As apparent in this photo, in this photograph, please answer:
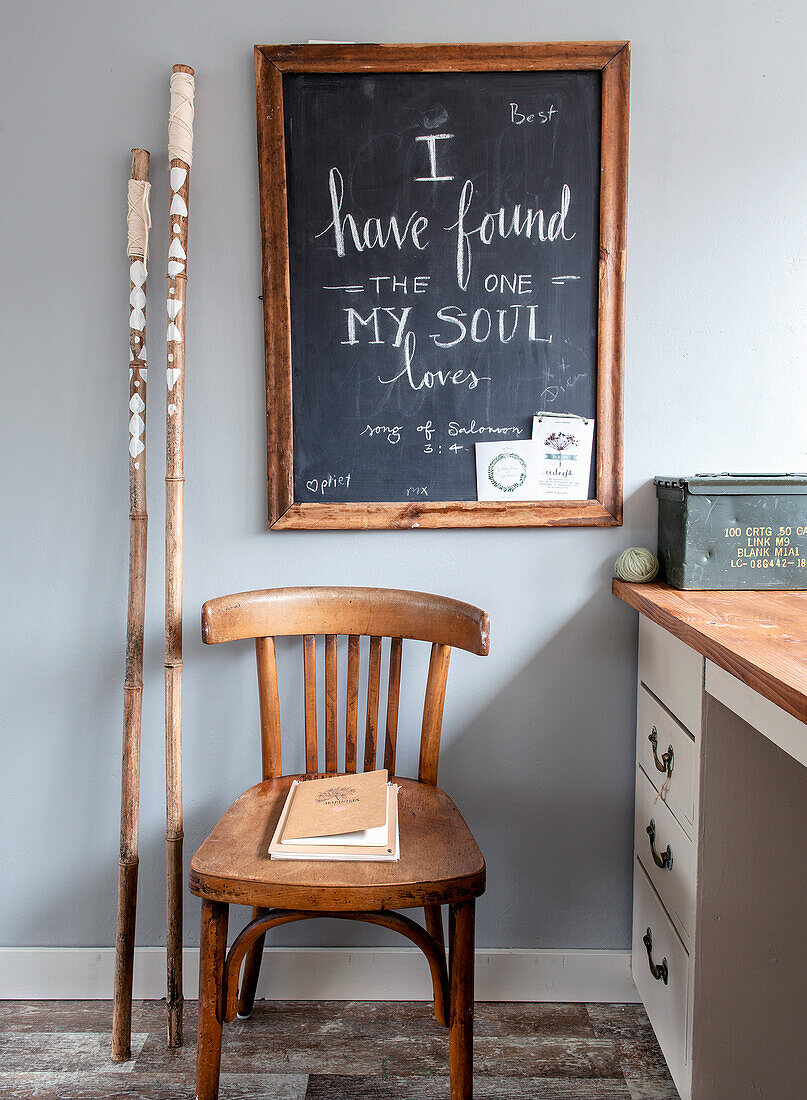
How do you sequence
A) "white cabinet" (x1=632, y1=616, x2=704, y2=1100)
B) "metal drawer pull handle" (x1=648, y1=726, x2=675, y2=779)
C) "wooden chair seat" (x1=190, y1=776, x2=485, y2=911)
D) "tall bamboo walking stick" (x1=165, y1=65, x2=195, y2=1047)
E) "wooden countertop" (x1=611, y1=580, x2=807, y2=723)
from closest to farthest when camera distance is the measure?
"wooden countertop" (x1=611, y1=580, x2=807, y2=723)
"wooden chair seat" (x1=190, y1=776, x2=485, y2=911)
"white cabinet" (x1=632, y1=616, x2=704, y2=1100)
"metal drawer pull handle" (x1=648, y1=726, x2=675, y2=779)
"tall bamboo walking stick" (x1=165, y1=65, x2=195, y2=1047)

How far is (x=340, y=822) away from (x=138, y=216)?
1181 mm

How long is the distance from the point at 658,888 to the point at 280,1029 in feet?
2.65

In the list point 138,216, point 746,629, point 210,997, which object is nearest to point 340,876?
point 210,997

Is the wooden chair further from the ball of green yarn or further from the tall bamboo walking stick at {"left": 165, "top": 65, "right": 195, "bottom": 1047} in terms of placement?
the ball of green yarn

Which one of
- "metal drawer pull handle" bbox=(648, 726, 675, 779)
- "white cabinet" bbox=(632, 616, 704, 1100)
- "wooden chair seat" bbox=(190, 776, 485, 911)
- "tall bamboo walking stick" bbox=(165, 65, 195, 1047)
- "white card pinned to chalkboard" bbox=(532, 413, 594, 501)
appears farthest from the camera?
"white card pinned to chalkboard" bbox=(532, 413, 594, 501)

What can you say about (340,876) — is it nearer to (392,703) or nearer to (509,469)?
(392,703)

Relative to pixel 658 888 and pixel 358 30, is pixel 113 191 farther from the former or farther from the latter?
pixel 658 888

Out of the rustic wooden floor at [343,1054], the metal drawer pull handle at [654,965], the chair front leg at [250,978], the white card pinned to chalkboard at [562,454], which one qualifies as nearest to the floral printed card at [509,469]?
the white card pinned to chalkboard at [562,454]

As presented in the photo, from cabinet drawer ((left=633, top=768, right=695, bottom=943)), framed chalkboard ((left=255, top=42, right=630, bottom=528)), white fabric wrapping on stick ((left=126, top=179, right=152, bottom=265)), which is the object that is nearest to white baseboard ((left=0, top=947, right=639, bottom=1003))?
cabinet drawer ((left=633, top=768, right=695, bottom=943))

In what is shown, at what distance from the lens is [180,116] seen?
4.72ft

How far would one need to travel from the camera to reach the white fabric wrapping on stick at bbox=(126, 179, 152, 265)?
4.83 feet

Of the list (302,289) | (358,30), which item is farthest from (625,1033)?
(358,30)

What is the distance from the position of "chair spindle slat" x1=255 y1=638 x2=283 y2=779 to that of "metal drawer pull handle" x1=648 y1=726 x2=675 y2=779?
2.38 feet

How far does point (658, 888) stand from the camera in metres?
Result: 1.43
